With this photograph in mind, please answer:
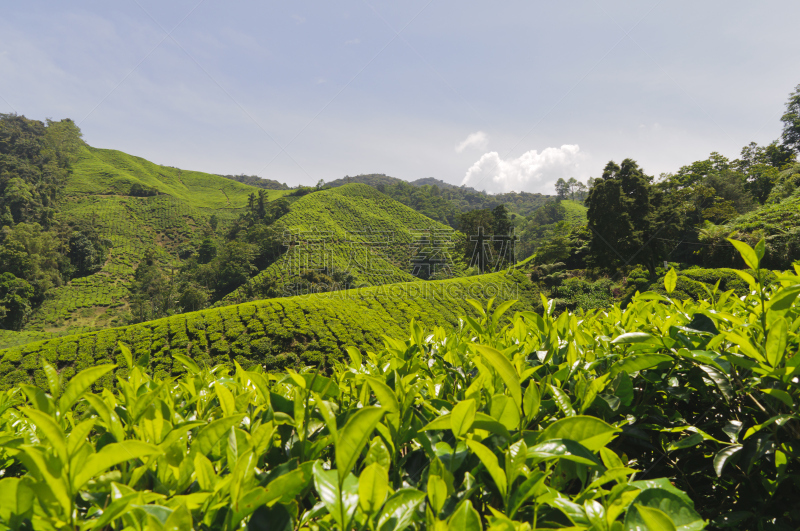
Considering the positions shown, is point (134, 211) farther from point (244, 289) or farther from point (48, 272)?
point (244, 289)

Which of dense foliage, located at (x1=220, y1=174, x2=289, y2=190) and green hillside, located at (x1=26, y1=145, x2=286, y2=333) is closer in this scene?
green hillside, located at (x1=26, y1=145, x2=286, y2=333)

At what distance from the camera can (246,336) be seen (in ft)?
38.5

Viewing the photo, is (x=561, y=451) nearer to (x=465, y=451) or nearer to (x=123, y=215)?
(x=465, y=451)

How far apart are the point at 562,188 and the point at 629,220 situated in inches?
3221

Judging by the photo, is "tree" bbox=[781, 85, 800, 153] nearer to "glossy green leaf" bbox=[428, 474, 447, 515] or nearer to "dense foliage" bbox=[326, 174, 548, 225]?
"dense foliage" bbox=[326, 174, 548, 225]

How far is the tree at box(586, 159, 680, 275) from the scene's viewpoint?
17.5 m

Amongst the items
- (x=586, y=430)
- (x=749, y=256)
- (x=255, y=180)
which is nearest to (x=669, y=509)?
(x=586, y=430)

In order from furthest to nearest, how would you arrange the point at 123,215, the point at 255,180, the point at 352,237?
the point at 255,180 < the point at 123,215 < the point at 352,237

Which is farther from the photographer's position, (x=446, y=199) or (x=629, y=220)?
(x=446, y=199)

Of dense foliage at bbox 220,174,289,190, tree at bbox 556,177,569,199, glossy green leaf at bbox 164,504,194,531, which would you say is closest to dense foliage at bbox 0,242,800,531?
glossy green leaf at bbox 164,504,194,531

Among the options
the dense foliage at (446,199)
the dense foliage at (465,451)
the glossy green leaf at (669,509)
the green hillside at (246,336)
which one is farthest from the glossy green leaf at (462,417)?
the dense foliage at (446,199)

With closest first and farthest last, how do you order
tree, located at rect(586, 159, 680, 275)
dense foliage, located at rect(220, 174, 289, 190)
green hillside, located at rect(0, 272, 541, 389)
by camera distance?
green hillside, located at rect(0, 272, 541, 389) → tree, located at rect(586, 159, 680, 275) → dense foliage, located at rect(220, 174, 289, 190)

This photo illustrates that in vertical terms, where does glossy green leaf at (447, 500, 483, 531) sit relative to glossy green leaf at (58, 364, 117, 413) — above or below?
below

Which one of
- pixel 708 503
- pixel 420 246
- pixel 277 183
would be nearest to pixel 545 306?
pixel 708 503
